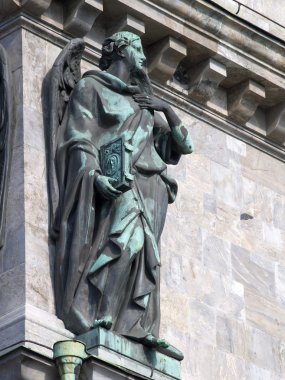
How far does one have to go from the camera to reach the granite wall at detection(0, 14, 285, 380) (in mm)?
19547

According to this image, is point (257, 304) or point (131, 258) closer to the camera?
point (131, 258)

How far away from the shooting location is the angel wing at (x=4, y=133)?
1985cm

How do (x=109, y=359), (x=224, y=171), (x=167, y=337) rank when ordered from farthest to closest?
(x=224, y=171) < (x=167, y=337) < (x=109, y=359)

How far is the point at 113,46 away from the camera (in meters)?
20.5

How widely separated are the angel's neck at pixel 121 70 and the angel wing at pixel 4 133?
31.7 inches

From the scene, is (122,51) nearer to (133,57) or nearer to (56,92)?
(133,57)

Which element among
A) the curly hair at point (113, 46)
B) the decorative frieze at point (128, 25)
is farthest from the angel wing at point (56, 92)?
the decorative frieze at point (128, 25)

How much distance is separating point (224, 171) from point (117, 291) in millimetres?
2452

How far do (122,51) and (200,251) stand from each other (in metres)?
1.74

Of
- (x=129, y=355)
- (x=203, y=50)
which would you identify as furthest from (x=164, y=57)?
(x=129, y=355)

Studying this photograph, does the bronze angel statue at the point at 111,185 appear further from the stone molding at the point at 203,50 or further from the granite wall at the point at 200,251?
the stone molding at the point at 203,50

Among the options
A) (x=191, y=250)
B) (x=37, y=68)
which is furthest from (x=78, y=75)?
(x=191, y=250)

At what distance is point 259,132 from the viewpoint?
72.9 ft

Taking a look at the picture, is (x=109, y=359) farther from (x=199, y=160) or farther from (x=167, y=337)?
(x=199, y=160)
